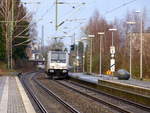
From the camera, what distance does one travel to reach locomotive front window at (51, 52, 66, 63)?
5506 centimetres

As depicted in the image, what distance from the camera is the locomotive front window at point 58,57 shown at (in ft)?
181

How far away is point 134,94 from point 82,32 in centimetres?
7441

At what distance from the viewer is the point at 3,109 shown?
2106cm

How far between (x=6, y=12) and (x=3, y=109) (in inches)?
2205

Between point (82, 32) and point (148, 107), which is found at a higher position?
point (82, 32)

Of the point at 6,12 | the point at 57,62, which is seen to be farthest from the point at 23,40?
the point at 57,62

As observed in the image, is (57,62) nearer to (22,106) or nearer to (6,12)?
(6,12)

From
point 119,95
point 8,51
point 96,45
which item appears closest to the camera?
point 119,95

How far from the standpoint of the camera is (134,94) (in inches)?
1053

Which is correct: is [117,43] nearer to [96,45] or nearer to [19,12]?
[96,45]

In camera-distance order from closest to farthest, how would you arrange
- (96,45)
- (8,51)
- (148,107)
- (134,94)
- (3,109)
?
(3,109) → (148,107) → (134,94) → (8,51) → (96,45)

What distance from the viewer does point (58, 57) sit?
5516 cm

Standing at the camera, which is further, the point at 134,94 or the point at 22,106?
the point at 134,94

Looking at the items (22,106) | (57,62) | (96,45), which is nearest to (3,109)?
(22,106)
